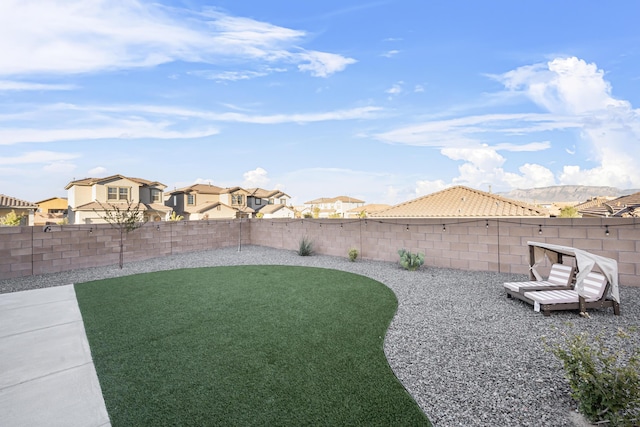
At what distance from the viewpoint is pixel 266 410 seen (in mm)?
2570

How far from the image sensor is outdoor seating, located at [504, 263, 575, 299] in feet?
18.2

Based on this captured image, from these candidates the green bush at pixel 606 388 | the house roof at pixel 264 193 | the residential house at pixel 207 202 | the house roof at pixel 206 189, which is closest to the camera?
the green bush at pixel 606 388

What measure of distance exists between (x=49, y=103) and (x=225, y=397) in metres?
15.2

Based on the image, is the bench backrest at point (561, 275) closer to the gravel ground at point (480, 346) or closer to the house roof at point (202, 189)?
the gravel ground at point (480, 346)

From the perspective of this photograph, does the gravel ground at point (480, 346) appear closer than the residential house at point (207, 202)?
Yes

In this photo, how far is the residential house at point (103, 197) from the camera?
26.1m

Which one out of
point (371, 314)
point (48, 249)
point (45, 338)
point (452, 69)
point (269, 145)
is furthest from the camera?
point (269, 145)

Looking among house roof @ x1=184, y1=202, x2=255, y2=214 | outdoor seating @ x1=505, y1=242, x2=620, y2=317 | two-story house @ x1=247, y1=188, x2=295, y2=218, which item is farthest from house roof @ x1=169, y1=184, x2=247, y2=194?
outdoor seating @ x1=505, y1=242, x2=620, y2=317

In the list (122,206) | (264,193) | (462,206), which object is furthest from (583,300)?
(264,193)

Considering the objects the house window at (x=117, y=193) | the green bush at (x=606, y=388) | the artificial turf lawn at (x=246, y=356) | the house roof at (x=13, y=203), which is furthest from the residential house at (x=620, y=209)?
the house window at (x=117, y=193)

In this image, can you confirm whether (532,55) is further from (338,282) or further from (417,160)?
(338,282)

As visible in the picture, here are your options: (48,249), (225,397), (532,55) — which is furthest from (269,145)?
(225,397)

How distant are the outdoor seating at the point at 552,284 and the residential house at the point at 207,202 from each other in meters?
31.2

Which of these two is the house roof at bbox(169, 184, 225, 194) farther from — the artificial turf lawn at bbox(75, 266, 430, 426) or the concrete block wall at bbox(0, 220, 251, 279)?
the artificial turf lawn at bbox(75, 266, 430, 426)
